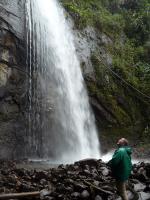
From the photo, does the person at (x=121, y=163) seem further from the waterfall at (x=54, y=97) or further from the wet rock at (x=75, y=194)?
the waterfall at (x=54, y=97)

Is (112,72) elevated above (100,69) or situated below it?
below

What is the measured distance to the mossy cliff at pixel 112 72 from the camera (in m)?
19.1

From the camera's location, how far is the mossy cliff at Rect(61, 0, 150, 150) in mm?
19062

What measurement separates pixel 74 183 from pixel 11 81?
804cm

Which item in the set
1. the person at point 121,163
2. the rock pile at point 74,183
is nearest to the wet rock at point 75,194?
the rock pile at point 74,183

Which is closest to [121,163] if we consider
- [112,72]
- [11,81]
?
[11,81]

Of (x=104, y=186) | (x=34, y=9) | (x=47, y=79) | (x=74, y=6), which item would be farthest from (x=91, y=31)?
(x=104, y=186)

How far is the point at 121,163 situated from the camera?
749 cm

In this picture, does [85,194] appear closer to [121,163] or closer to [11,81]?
[121,163]

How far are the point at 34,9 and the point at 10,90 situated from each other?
16.6ft

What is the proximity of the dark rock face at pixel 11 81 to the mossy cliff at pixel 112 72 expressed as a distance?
13.6 ft

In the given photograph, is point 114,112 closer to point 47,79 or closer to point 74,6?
point 47,79

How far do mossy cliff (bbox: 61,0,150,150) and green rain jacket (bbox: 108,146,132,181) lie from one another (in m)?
10.0

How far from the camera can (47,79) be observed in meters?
17.2
